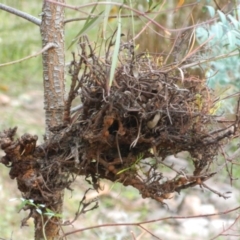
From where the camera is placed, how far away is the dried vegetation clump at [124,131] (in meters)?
0.65

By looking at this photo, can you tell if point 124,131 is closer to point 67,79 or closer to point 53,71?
point 53,71

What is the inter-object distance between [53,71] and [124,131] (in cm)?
17

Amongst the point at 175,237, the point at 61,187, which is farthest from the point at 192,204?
the point at 61,187

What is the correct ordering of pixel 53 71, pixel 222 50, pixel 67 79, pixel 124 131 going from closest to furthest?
pixel 124 131
pixel 53 71
pixel 222 50
pixel 67 79

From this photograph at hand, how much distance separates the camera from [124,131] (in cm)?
66

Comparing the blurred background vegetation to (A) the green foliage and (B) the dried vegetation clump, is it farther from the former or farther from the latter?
(B) the dried vegetation clump

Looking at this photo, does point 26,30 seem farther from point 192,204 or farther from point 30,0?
point 192,204

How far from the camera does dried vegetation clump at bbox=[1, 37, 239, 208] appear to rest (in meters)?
0.65

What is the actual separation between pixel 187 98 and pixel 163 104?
0.05m

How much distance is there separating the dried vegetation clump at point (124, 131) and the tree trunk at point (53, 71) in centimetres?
4

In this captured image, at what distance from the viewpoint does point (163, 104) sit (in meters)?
0.64

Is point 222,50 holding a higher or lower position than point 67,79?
higher

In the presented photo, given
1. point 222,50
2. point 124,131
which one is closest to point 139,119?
point 124,131

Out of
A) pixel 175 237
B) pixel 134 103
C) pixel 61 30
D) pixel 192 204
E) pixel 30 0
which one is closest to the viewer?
pixel 134 103
